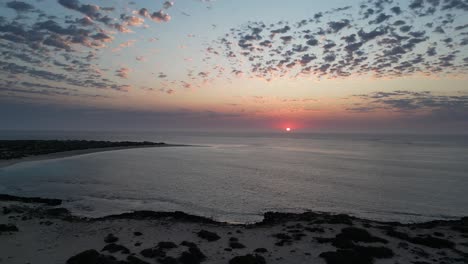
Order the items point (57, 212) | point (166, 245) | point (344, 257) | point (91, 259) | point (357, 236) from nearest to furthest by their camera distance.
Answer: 1. point (91, 259)
2. point (344, 257)
3. point (166, 245)
4. point (357, 236)
5. point (57, 212)

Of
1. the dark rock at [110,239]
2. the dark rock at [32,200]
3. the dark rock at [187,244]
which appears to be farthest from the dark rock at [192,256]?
the dark rock at [32,200]

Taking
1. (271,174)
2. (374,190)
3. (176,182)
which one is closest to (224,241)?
(176,182)

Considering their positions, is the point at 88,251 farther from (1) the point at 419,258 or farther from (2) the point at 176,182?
(2) the point at 176,182

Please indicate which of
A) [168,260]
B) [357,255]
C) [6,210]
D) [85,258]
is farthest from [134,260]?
[6,210]

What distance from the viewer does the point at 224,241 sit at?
19.9 meters

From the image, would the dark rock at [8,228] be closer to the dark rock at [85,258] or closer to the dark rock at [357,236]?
the dark rock at [85,258]

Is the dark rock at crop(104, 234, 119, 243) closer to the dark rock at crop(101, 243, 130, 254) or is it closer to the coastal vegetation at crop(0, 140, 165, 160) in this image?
the dark rock at crop(101, 243, 130, 254)

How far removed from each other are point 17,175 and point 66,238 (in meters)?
34.3

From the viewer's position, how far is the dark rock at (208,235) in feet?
66.3

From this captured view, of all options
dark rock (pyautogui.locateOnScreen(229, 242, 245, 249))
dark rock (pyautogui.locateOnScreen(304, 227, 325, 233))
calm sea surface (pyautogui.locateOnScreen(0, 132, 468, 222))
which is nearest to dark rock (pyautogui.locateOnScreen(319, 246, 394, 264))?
dark rock (pyautogui.locateOnScreen(304, 227, 325, 233))

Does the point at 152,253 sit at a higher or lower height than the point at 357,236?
lower

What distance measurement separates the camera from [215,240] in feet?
65.7

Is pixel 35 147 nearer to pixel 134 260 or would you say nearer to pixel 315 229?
pixel 134 260

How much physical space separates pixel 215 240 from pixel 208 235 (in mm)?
772
